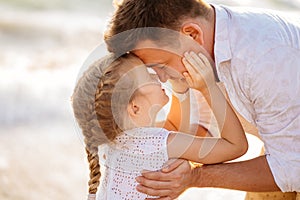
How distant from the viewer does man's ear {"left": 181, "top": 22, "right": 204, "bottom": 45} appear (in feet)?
7.88

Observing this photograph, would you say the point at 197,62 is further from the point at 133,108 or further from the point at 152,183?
the point at 152,183

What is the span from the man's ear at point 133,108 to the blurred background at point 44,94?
698mm

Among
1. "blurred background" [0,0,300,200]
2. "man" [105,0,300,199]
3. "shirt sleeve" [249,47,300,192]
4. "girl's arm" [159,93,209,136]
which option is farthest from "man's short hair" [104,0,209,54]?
"blurred background" [0,0,300,200]

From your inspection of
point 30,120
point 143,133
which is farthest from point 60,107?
point 143,133

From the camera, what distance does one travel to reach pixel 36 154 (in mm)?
4242

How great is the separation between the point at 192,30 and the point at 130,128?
0.43 m

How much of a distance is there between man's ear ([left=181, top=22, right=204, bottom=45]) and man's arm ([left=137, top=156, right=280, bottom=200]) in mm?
458

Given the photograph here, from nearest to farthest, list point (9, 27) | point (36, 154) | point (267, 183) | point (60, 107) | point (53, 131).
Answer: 1. point (267, 183)
2. point (36, 154)
3. point (53, 131)
4. point (60, 107)
5. point (9, 27)

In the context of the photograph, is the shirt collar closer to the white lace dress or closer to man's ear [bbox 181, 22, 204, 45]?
man's ear [bbox 181, 22, 204, 45]

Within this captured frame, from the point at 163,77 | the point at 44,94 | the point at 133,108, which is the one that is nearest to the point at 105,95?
the point at 133,108

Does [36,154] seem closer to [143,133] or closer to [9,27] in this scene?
[143,133]

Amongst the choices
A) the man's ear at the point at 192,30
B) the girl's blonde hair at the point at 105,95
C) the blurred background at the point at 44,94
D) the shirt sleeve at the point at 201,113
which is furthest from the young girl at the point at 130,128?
the blurred background at the point at 44,94

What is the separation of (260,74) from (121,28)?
517 mm

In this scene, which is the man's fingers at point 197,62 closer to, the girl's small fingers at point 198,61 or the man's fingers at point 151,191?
the girl's small fingers at point 198,61
